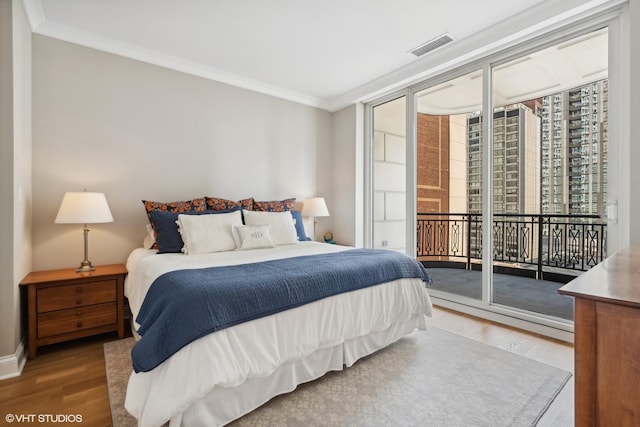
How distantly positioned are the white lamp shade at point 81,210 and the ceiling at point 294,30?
1.48 meters

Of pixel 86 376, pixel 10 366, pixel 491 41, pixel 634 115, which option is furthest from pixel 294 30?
pixel 10 366

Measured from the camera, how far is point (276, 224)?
10.7 feet

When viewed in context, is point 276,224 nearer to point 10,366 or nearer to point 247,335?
point 247,335

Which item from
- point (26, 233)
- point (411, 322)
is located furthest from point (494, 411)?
point (26, 233)

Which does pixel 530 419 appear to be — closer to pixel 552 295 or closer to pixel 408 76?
pixel 552 295

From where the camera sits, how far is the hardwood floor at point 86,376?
5.70ft

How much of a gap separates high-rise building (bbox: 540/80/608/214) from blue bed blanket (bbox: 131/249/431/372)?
1.84m

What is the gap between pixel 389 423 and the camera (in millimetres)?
1627

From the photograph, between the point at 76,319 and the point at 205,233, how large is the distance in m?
1.15

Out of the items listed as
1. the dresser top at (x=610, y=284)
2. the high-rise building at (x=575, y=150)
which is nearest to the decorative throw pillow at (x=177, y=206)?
the dresser top at (x=610, y=284)

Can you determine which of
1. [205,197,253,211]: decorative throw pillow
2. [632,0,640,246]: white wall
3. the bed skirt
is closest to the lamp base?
[205,197,253,211]: decorative throw pillow

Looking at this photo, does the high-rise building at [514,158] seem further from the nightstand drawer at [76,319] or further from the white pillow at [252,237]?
the nightstand drawer at [76,319]

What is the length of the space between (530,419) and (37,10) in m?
4.34

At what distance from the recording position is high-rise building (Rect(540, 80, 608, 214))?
2.59 meters
